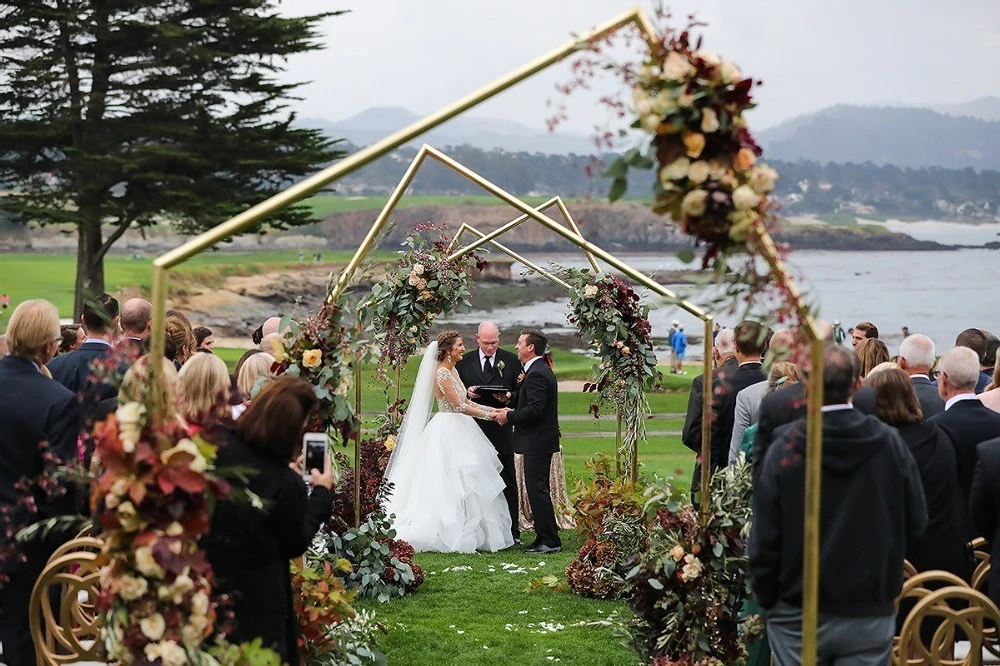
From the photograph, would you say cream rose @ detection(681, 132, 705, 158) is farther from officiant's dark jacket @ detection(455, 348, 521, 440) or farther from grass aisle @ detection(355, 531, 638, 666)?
officiant's dark jacket @ detection(455, 348, 521, 440)

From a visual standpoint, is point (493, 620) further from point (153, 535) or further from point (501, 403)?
point (153, 535)

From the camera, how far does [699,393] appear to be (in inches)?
328

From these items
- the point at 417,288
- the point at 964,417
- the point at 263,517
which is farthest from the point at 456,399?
the point at 263,517

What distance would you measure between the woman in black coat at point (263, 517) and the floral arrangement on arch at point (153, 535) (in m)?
0.30

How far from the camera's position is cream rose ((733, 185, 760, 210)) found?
3604 millimetres

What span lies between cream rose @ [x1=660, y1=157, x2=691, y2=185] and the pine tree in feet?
105

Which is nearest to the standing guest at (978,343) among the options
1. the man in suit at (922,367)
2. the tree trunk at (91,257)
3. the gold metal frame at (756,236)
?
the man in suit at (922,367)

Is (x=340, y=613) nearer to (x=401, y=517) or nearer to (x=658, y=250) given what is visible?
(x=401, y=517)

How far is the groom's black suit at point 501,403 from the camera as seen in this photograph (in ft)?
36.1

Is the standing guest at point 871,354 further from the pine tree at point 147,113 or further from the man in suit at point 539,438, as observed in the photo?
the pine tree at point 147,113

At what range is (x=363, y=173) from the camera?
71.4m

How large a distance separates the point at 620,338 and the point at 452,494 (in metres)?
2.31

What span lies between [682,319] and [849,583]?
1720 inches

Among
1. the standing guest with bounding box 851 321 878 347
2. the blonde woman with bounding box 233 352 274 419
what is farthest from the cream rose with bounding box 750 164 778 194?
the standing guest with bounding box 851 321 878 347
